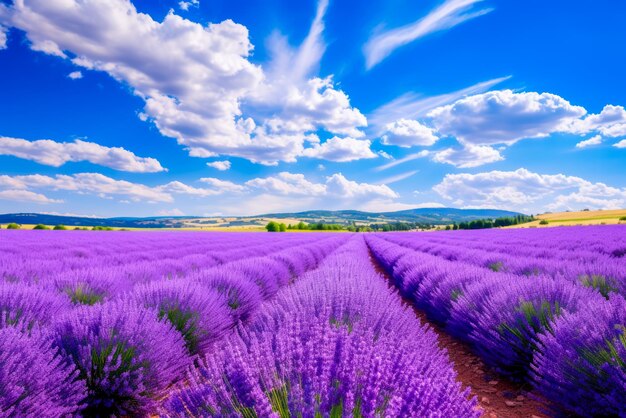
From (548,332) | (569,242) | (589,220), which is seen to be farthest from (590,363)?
(589,220)

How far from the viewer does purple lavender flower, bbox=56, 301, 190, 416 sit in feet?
6.62

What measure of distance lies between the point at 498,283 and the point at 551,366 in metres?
1.78

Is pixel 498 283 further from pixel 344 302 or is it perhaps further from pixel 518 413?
pixel 344 302

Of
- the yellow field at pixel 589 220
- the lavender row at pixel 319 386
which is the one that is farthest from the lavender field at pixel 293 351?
the yellow field at pixel 589 220

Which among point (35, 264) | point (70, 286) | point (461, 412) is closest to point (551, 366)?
point (461, 412)

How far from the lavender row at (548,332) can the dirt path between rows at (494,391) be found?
11cm

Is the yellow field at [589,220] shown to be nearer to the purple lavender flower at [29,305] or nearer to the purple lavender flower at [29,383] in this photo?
the purple lavender flower at [29,305]

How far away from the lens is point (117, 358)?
2.07 metres

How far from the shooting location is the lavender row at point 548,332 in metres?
1.83

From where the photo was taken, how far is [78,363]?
2.01 meters

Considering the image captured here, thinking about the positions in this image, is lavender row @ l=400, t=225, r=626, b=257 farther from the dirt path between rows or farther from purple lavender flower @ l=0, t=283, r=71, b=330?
purple lavender flower @ l=0, t=283, r=71, b=330

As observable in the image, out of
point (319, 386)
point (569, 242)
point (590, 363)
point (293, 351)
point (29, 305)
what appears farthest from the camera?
point (569, 242)

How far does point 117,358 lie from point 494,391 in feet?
8.92

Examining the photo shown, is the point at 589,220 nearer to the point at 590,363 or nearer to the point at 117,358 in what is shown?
the point at 590,363
